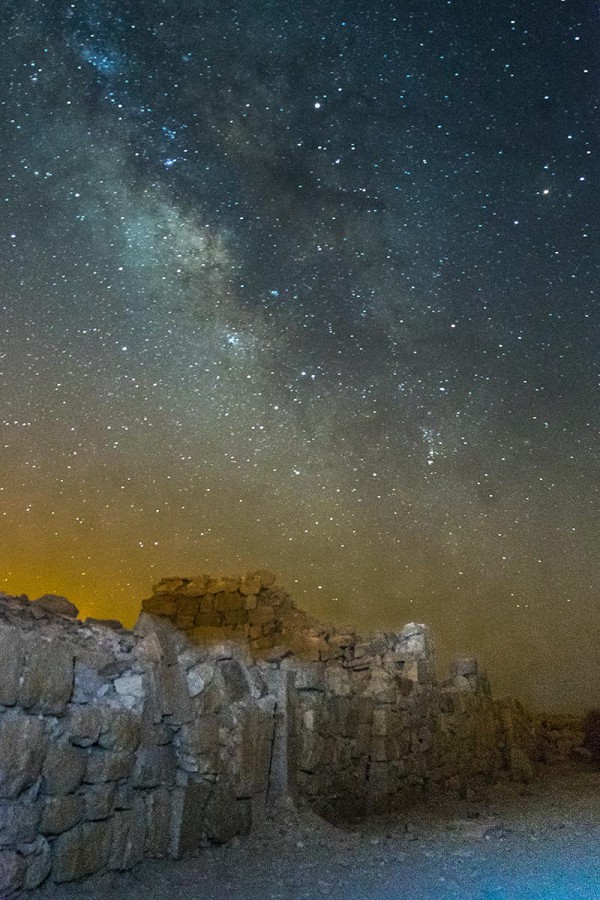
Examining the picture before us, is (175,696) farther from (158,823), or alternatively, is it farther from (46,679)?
(46,679)

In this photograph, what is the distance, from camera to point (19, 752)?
18.8 ft

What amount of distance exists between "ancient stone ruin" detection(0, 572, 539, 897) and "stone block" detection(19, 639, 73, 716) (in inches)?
0.5

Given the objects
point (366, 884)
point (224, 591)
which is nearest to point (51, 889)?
point (366, 884)

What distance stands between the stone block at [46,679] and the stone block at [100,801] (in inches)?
31.8

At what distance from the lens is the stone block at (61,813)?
585cm

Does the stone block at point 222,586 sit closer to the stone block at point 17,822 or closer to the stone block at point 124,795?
the stone block at point 124,795

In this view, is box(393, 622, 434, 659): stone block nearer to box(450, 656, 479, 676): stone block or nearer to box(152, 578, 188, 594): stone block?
box(450, 656, 479, 676): stone block

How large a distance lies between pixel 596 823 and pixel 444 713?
623cm

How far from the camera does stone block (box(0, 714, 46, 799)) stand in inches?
221

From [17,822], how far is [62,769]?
1.86 feet

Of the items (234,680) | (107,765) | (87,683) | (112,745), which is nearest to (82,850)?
(107,765)

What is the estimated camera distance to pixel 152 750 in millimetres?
7195

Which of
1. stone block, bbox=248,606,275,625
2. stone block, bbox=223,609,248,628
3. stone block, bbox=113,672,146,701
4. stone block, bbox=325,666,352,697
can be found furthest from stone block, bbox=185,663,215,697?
stone block, bbox=223,609,248,628

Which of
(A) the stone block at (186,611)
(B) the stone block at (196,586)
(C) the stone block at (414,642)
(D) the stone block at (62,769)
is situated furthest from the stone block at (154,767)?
(C) the stone block at (414,642)
